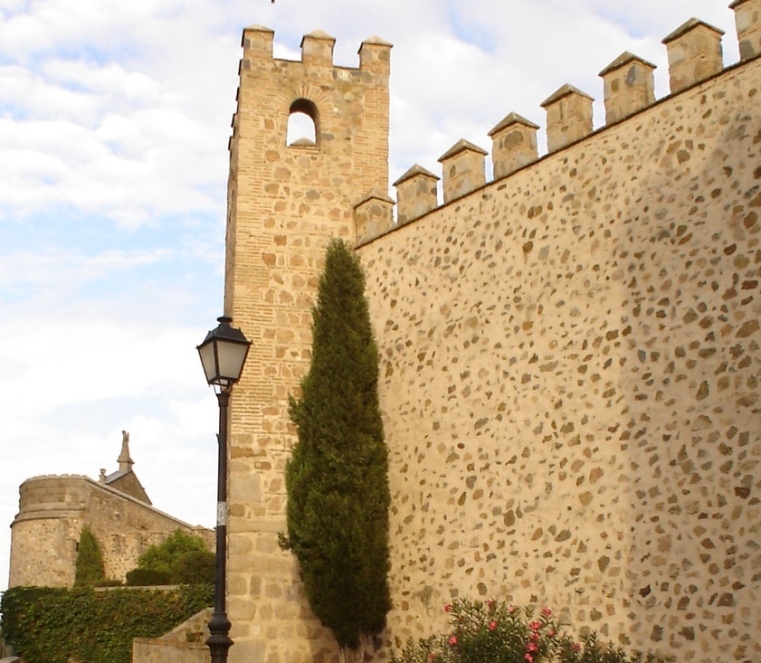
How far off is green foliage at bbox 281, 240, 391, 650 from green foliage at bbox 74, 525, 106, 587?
68.8 ft

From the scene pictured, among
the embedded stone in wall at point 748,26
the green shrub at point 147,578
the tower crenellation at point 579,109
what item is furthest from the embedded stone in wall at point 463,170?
the green shrub at point 147,578

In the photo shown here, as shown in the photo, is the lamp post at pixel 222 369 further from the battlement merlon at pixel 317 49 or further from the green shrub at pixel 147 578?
the green shrub at pixel 147 578

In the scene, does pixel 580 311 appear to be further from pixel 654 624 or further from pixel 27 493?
pixel 27 493

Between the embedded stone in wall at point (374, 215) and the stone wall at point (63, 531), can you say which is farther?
the stone wall at point (63, 531)

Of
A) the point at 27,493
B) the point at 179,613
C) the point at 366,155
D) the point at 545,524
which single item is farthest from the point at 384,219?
the point at 27,493

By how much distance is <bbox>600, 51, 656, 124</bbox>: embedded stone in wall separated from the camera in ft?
34.6

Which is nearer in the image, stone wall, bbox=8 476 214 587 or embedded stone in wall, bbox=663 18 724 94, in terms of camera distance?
embedded stone in wall, bbox=663 18 724 94

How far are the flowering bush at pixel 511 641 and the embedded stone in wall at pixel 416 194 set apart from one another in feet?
15.4

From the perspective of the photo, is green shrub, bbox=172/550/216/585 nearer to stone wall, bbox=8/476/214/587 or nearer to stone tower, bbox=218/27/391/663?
stone wall, bbox=8/476/214/587

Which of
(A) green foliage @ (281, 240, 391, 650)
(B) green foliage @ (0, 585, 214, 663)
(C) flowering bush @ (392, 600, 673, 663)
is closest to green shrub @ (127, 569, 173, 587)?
(B) green foliage @ (0, 585, 214, 663)

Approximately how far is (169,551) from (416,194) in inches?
835

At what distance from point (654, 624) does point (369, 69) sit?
8.62 m

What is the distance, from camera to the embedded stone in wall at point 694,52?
392 inches

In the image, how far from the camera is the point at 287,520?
1220cm
